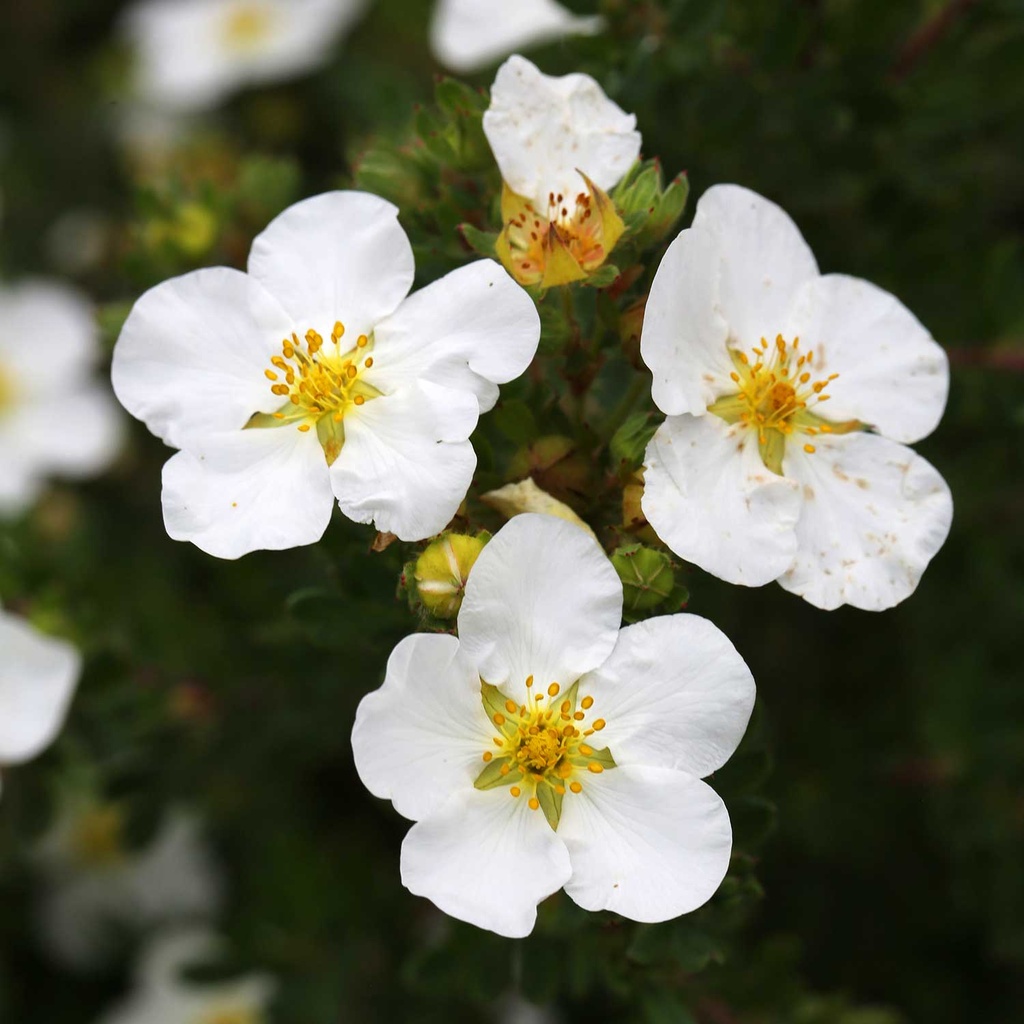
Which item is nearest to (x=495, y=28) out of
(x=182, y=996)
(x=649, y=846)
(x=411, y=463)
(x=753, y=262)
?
(x=753, y=262)

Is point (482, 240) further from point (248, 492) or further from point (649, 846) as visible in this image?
point (649, 846)

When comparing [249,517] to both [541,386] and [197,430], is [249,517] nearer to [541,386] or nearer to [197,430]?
[197,430]

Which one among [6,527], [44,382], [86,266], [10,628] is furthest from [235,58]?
[10,628]

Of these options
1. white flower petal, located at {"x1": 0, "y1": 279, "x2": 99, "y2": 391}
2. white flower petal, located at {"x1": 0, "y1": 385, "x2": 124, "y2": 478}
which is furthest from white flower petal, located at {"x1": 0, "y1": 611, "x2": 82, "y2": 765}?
white flower petal, located at {"x1": 0, "y1": 279, "x2": 99, "y2": 391}

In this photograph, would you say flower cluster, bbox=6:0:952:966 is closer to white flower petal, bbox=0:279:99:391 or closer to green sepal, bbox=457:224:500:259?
green sepal, bbox=457:224:500:259

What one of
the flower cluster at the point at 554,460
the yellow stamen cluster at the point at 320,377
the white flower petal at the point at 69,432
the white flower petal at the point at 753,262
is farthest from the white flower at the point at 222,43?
the white flower petal at the point at 753,262
